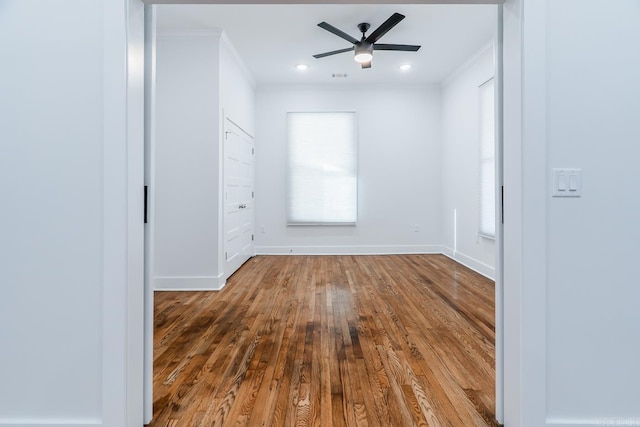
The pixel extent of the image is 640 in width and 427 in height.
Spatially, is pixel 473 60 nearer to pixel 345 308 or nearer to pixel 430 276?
pixel 430 276

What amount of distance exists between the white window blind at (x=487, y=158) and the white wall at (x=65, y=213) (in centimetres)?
403

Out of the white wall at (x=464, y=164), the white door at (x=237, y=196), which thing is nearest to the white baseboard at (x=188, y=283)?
the white door at (x=237, y=196)

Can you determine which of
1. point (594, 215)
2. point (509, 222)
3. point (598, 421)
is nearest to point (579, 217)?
point (594, 215)

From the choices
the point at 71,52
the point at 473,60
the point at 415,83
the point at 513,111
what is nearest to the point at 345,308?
the point at 513,111

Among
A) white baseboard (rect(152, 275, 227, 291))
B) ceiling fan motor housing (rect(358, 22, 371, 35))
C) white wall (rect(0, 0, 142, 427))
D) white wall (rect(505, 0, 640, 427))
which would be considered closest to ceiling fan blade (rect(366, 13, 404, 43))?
ceiling fan motor housing (rect(358, 22, 371, 35))

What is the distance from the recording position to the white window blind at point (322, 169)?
235 inches

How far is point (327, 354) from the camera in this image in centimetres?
222

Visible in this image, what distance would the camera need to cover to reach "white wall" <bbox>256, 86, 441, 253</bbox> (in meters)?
5.94

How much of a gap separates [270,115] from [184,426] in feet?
16.7

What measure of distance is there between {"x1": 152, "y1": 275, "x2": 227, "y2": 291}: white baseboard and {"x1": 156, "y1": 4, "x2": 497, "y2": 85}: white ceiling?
262 cm

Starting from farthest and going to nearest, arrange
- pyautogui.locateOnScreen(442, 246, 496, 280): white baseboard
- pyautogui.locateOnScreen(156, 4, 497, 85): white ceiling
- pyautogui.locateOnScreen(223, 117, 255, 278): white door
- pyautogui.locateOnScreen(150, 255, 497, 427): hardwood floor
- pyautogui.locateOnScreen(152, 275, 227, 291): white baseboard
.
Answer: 1. pyautogui.locateOnScreen(442, 246, 496, 280): white baseboard
2. pyautogui.locateOnScreen(223, 117, 255, 278): white door
3. pyautogui.locateOnScreen(152, 275, 227, 291): white baseboard
4. pyautogui.locateOnScreen(156, 4, 497, 85): white ceiling
5. pyautogui.locateOnScreen(150, 255, 497, 427): hardwood floor

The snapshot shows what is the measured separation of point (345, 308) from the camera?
3.15 m

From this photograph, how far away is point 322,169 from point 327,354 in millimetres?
4089

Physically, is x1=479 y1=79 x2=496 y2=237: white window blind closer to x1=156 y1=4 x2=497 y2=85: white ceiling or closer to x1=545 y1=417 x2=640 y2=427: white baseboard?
x1=156 y1=4 x2=497 y2=85: white ceiling
